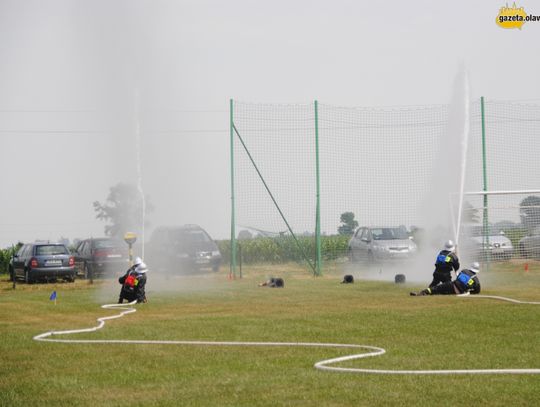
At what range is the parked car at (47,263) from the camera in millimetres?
34219

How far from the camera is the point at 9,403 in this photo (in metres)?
8.70

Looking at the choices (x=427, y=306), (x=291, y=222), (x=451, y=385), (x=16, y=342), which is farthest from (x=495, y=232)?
(x=451, y=385)

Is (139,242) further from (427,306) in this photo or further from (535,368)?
(535,368)

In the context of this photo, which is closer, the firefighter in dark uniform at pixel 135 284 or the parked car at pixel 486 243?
the firefighter in dark uniform at pixel 135 284

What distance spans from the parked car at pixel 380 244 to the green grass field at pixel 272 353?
13242 millimetres

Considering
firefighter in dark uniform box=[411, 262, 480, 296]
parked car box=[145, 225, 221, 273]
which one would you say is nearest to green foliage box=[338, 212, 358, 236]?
parked car box=[145, 225, 221, 273]

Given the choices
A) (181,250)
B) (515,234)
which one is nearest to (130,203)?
(181,250)

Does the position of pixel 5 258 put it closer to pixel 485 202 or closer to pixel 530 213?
pixel 485 202

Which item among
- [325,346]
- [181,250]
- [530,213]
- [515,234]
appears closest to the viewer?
[325,346]

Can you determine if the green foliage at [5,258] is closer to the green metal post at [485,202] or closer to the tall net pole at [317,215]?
the tall net pole at [317,215]

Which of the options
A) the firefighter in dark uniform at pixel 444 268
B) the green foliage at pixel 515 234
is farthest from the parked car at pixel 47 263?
the firefighter in dark uniform at pixel 444 268

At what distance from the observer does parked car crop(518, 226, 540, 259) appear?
32.0 metres

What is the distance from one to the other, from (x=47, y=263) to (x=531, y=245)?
1697cm

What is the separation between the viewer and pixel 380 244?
35625 mm
